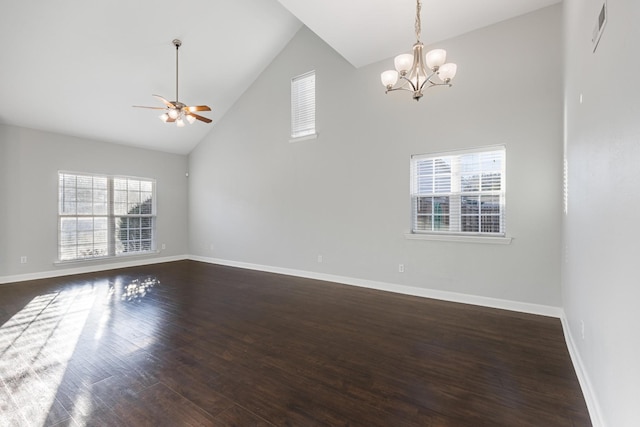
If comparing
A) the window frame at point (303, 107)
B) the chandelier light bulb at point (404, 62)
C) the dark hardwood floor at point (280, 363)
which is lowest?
the dark hardwood floor at point (280, 363)

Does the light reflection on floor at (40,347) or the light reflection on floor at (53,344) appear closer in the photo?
the light reflection on floor at (53,344)

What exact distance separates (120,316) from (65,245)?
3.80 meters

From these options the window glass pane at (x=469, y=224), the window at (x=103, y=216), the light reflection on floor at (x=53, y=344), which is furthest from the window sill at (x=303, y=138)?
the window at (x=103, y=216)

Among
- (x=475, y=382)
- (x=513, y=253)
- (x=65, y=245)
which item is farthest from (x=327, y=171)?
(x=65, y=245)

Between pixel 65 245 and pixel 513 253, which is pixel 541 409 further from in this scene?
pixel 65 245

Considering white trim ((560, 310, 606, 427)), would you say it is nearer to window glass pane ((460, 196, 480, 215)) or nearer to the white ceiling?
window glass pane ((460, 196, 480, 215))

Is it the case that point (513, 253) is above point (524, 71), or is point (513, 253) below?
below

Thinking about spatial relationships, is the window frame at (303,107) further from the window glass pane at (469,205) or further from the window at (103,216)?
the window at (103,216)

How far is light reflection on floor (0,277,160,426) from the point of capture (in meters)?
1.88

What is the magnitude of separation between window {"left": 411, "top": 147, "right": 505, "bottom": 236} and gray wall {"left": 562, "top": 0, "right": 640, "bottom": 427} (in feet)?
4.70

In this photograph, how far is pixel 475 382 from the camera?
2.15m

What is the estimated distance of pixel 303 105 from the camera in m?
5.71

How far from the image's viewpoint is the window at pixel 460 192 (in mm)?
3848

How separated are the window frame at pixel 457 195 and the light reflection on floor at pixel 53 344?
3.83 metres
